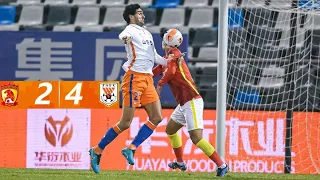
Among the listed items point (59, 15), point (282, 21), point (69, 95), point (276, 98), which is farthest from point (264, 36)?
point (59, 15)

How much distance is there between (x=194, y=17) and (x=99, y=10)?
1651 millimetres

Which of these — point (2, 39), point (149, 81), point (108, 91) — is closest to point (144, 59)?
point (149, 81)

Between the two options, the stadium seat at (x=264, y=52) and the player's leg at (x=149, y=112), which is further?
the stadium seat at (x=264, y=52)

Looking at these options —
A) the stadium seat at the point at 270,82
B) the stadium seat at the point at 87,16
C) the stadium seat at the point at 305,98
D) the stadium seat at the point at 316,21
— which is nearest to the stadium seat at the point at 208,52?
the stadium seat at the point at 270,82

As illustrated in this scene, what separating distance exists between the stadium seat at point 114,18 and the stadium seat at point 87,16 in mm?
225

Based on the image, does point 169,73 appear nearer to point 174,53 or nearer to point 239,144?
point 174,53

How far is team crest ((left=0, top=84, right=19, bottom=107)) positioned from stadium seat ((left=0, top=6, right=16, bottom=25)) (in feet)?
13.7

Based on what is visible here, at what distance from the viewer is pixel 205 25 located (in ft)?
47.7

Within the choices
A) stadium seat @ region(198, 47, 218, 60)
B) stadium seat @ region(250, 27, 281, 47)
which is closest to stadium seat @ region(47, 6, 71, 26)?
stadium seat @ region(198, 47, 218, 60)

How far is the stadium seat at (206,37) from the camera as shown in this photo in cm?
1419

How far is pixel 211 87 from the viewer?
1251 centimetres

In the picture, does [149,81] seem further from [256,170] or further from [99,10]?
[99,10]

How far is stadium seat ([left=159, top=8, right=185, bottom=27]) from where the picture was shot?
1466 centimetres

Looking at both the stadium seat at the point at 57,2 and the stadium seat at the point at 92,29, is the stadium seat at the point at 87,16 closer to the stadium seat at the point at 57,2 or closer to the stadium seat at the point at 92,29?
the stadium seat at the point at 92,29
